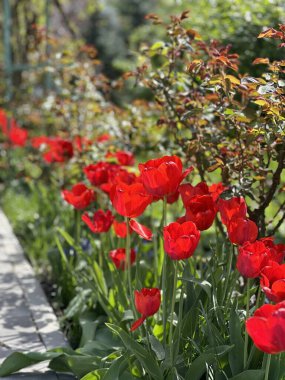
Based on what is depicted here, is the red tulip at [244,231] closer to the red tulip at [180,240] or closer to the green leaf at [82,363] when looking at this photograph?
the red tulip at [180,240]

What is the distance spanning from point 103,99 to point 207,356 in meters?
3.02

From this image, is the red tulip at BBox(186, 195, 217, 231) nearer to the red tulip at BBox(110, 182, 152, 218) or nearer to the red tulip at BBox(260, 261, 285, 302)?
the red tulip at BBox(110, 182, 152, 218)

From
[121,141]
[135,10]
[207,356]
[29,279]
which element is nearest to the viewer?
[207,356]

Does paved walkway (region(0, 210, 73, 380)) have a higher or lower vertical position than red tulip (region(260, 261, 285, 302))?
lower

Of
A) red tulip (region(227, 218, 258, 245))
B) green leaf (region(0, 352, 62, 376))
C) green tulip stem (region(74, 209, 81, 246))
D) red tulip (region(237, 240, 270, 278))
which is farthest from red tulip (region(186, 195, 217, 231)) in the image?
green tulip stem (region(74, 209, 81, 246))

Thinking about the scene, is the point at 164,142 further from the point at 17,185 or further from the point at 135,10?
the point at 135,10

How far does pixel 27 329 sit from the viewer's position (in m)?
3.28

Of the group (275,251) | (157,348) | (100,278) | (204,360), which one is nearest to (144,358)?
(157,348)

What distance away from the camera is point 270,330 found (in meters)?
1.70

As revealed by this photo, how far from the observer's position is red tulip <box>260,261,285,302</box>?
6.25ft

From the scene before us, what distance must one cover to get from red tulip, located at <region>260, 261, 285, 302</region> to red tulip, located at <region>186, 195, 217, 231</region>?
31 cm

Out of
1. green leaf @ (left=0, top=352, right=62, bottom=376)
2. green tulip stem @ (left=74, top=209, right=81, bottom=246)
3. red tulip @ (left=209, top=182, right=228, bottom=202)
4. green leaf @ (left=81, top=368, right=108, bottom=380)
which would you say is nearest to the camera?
green leaf @ (left=81, top=368, right=108, bottom=380)

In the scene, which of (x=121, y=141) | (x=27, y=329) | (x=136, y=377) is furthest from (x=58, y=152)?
(x=136, y=377)

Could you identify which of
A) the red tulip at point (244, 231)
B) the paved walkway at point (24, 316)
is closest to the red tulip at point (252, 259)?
the red tulip at point (244, 231)
